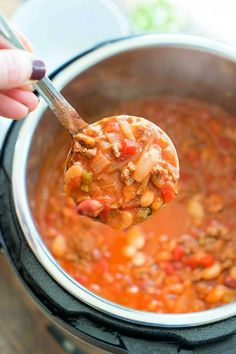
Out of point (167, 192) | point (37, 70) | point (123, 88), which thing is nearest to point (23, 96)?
point (37, 70)

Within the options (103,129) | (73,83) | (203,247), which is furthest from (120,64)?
(203,247)

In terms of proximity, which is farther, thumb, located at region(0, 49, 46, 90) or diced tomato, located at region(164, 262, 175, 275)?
diced tomato, located at region(164, 262, 175, 275)

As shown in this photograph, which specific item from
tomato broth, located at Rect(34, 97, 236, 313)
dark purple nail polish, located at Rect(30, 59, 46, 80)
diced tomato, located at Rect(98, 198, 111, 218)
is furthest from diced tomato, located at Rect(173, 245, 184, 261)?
dark purple nail polish, located at Rect(30, 59, 46, 80)

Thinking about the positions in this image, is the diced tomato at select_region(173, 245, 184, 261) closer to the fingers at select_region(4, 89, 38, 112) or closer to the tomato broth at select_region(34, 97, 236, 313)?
the tomato broth at select_region(34, 97, 236, 313)

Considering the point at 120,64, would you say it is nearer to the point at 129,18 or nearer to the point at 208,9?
the point at 129,18

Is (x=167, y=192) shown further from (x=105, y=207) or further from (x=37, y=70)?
(x=37, y=70)

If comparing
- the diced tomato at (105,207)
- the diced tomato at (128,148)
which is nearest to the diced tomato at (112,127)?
the diced tomato at (128,148)
